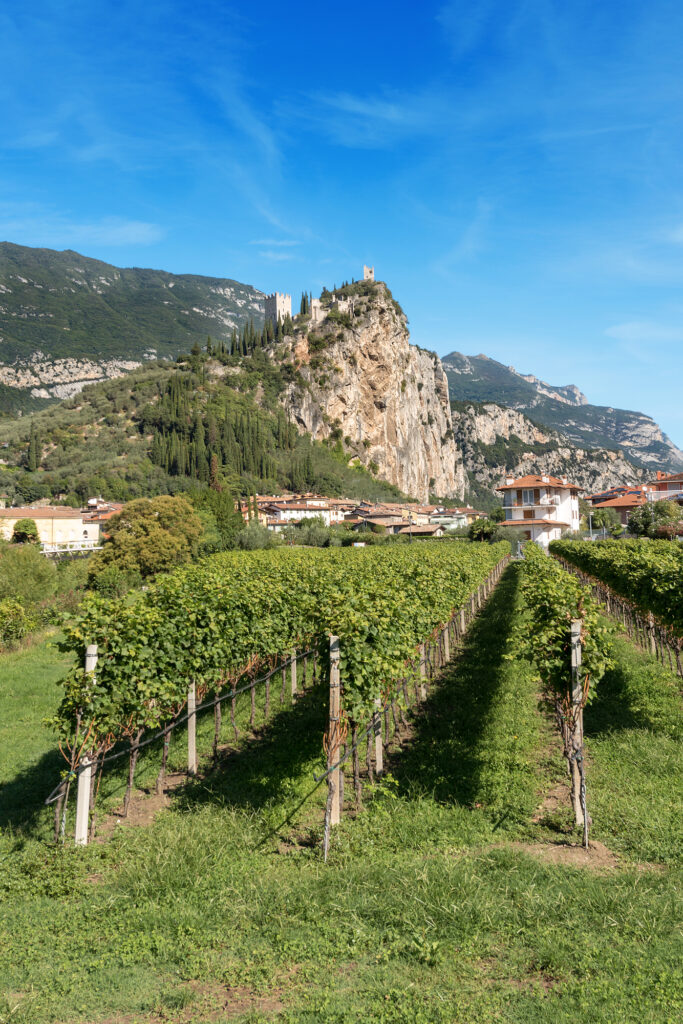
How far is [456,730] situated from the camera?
10297mm

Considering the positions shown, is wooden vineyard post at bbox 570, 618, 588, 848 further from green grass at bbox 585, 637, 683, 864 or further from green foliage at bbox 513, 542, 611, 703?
green grass at bbox 585, 637, 683, 864

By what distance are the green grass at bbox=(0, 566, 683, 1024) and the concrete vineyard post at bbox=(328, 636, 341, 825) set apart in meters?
0.25

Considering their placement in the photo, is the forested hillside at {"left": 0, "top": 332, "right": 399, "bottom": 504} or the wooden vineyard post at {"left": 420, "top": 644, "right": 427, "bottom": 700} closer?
the wooden vineyard post at {"left": 420, "top": 644, "right": 427, "bottom": 700}

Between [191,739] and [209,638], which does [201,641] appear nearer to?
[209,638]

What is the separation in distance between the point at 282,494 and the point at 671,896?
126134 millimetres

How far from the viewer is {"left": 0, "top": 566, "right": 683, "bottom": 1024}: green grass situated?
4309mm

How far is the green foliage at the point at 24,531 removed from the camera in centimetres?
7250

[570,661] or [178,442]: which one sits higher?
[178,442]

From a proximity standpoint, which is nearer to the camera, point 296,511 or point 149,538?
point 149,538

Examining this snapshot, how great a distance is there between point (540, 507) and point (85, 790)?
3084 inches

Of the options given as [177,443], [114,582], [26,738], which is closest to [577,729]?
[26,738]

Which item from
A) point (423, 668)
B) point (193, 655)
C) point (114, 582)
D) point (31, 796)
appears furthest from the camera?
point (114, 582)

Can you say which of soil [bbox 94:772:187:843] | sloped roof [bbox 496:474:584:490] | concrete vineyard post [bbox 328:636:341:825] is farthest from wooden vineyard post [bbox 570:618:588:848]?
sloped roof [bbox 496:474:584:490]

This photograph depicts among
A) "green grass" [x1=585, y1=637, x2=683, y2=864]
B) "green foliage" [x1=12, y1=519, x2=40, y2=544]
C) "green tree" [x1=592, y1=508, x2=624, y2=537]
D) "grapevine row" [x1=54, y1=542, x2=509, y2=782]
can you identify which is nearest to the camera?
"green grass" [x1=585, y1=637, x2=683, y2=864]
